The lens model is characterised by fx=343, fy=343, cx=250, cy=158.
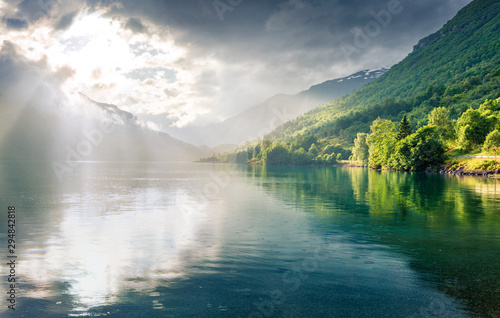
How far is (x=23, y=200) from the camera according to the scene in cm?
4041

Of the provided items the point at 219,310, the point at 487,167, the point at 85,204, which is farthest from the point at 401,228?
the point at 487,167

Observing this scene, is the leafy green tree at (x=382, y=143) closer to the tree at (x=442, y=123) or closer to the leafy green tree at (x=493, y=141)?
the tree at (x=442, y=123)

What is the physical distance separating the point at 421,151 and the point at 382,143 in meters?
31.6

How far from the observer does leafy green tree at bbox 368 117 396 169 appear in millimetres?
153625

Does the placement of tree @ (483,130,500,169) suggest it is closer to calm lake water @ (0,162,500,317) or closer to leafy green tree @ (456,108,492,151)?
leafy green tree @ (456,108,492,151)

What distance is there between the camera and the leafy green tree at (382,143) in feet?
504

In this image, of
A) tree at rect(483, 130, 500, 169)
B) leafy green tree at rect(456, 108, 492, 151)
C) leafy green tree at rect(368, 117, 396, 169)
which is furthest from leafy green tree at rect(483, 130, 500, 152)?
leafy green tree at rect(368, 117, 396, 169)

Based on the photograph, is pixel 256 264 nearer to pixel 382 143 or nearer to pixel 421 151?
pixel 421 151

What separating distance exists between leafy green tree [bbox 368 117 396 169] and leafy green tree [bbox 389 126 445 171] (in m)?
14.5

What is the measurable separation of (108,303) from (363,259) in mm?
11372

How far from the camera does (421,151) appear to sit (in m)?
130

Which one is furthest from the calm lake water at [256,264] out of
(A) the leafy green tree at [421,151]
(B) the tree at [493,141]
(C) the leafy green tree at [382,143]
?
(C) the leafy green tree at [382,143]

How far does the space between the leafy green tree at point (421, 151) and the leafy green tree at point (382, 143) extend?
1446cm

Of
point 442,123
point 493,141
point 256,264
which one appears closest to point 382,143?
point 442,123
